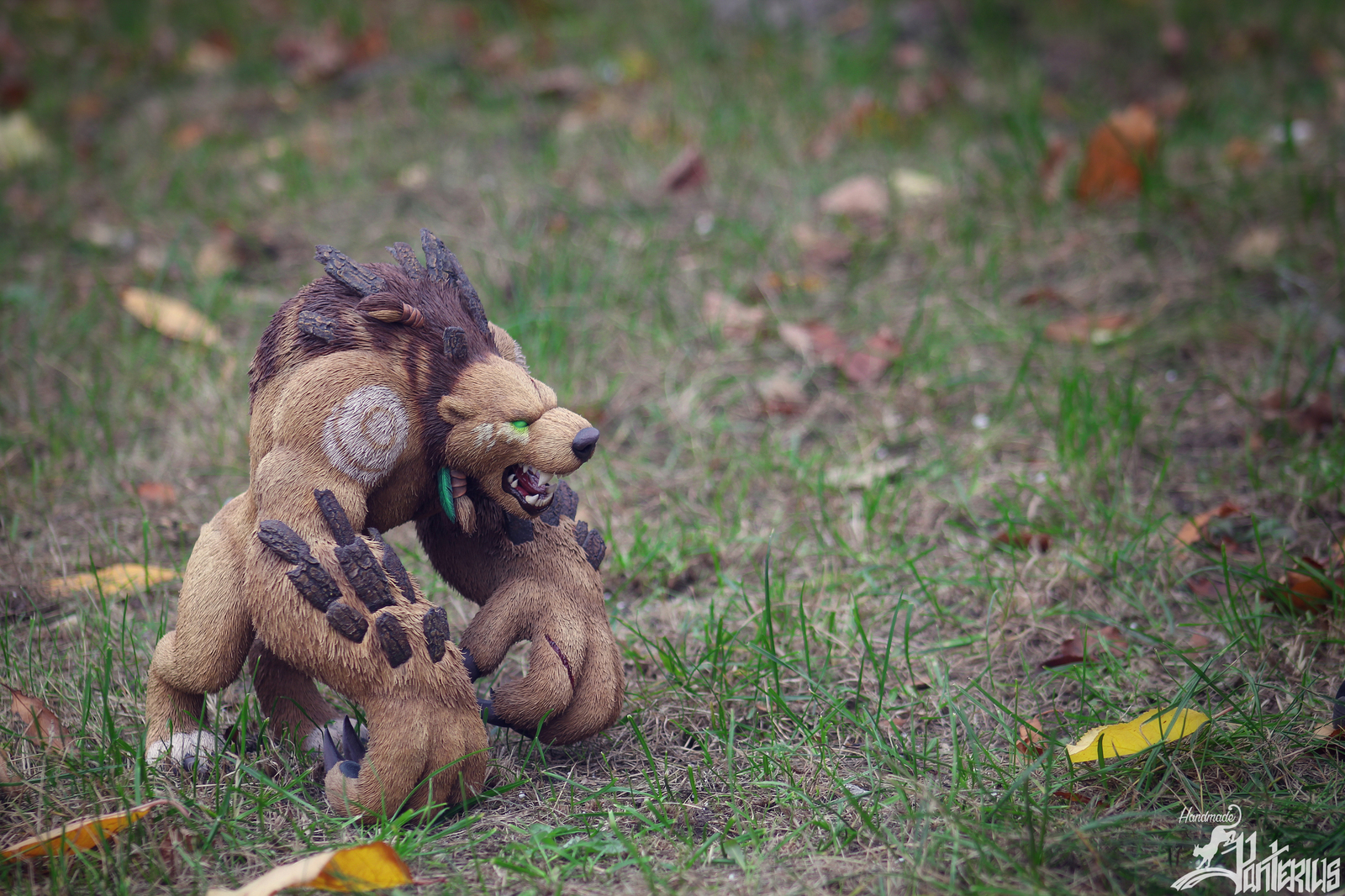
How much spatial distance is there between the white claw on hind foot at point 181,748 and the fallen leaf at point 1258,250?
3.27m

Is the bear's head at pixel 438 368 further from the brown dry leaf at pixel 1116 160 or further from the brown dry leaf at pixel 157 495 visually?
the brown dry leaf at pixel 1116 160

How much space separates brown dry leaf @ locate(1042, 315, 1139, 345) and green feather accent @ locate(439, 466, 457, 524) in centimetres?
217

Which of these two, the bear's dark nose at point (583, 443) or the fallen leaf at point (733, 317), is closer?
the bear's dark nose at point (583, 443)

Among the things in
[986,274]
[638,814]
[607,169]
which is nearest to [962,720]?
Result: [638,814]

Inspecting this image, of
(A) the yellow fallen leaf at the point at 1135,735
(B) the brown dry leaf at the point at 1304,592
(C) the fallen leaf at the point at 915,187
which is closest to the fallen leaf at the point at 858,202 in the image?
(C) the fallen leaf at the point at 915,187

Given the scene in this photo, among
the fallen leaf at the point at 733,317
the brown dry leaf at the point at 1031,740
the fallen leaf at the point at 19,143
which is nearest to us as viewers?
the brown dry leaf at the point at 1031,740

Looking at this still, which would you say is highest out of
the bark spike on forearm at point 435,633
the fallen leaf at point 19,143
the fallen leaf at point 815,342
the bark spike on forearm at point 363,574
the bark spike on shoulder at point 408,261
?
the fallen leaf at point 19,143

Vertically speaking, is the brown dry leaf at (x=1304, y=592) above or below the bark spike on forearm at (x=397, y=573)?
below

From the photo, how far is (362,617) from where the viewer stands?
1.45m

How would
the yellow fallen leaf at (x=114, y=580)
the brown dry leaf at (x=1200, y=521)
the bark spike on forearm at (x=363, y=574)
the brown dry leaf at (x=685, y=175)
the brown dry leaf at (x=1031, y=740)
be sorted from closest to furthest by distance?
1. the bark spike on forearm at (x=363, y=574)
2. the brown dry leaf at (x=1031, y=740)
3. the yellow fallen leaf at (x=114, y=580)
4. the brown dry leaf at (x=1200, y=521)
5. the brown dry leaf at (x=685, y=175)

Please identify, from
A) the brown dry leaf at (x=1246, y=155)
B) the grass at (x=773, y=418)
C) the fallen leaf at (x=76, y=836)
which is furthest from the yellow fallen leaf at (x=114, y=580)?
the brown dry leaf at (x=1246, y=155)

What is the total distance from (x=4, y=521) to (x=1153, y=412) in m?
2.96

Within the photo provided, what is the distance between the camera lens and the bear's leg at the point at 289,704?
1.69 metres

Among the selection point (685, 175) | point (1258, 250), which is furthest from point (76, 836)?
point (1258, 250)
